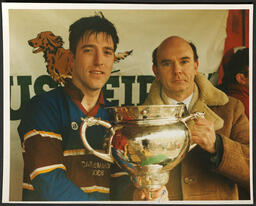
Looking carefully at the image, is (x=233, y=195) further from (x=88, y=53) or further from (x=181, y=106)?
(x=88, y=53)

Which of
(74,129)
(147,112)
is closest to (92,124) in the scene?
(74,129)

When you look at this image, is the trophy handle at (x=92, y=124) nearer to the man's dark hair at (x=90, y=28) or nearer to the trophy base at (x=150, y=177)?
the trophy base at (x=150, y=177)

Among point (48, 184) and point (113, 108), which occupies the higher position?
point (113, 108)

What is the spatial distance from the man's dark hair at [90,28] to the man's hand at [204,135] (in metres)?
0.39

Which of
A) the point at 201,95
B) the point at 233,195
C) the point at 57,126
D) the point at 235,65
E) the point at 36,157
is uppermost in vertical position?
the point at 235,65

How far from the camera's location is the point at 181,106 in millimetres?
1010

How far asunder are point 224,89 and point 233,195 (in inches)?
14.4

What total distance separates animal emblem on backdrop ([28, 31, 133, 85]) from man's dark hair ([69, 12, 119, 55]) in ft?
0.11

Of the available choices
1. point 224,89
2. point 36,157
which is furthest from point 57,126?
point 224,89

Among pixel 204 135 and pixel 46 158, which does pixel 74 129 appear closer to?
pixel 46 158

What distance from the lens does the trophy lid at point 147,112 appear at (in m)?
0.98

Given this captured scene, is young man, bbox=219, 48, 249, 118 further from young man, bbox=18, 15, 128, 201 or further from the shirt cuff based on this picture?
young man, bbox=18, 15, 128, 201

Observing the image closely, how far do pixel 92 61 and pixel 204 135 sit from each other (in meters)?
0.46

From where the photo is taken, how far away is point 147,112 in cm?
98
